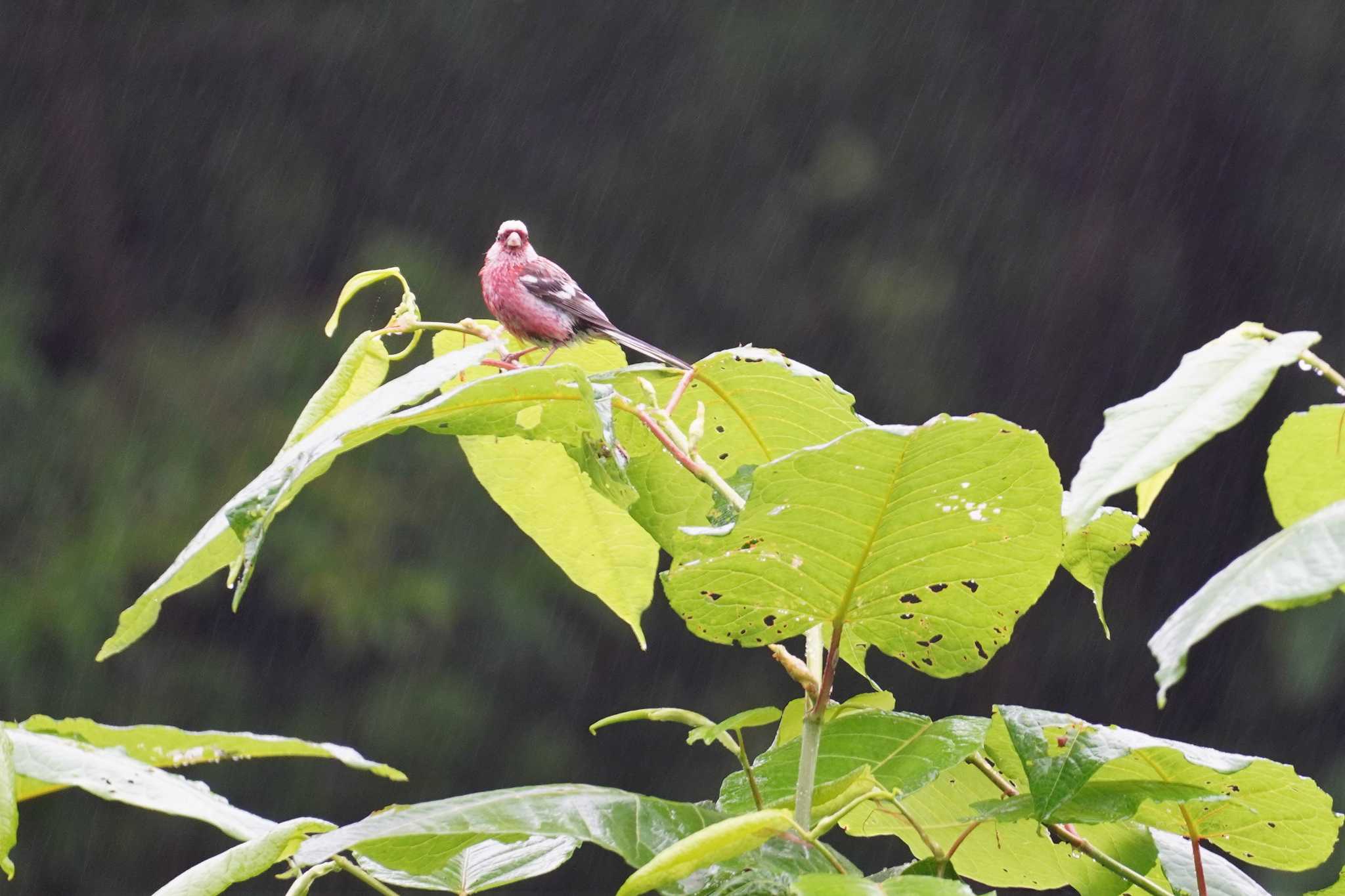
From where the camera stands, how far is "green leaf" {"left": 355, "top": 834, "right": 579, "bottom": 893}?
1.46 ft

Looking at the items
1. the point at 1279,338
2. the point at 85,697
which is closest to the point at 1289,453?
the point at 1279,338

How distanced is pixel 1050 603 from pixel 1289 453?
622cm

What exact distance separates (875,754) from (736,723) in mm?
48

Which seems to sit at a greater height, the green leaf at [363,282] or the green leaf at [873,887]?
the green leaf at [363,282]

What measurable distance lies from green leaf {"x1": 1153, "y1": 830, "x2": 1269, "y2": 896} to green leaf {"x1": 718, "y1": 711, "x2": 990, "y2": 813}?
0.10 meters

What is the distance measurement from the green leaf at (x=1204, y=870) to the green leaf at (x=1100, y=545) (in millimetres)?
86

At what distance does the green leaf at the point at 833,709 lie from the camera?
0.49 m

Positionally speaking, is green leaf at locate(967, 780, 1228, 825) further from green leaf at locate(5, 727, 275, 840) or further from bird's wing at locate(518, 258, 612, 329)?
bird's wing at locate(518, 258, 612, 329)

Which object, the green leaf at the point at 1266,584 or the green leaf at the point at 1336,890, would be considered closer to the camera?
the green leaf at the point at 1266,584

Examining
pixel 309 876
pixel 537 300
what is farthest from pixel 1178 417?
pixel 537 300

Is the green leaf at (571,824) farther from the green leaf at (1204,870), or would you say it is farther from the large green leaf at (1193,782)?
the green leaf at (1204,870)

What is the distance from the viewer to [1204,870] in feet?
1.71

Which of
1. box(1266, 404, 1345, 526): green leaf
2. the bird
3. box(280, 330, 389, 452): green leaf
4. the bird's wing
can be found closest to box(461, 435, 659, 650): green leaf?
box(280, 330, 389, 452): green leaf

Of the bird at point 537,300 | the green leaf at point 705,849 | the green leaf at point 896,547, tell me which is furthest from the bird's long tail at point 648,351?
the green leaf at point 705,849
